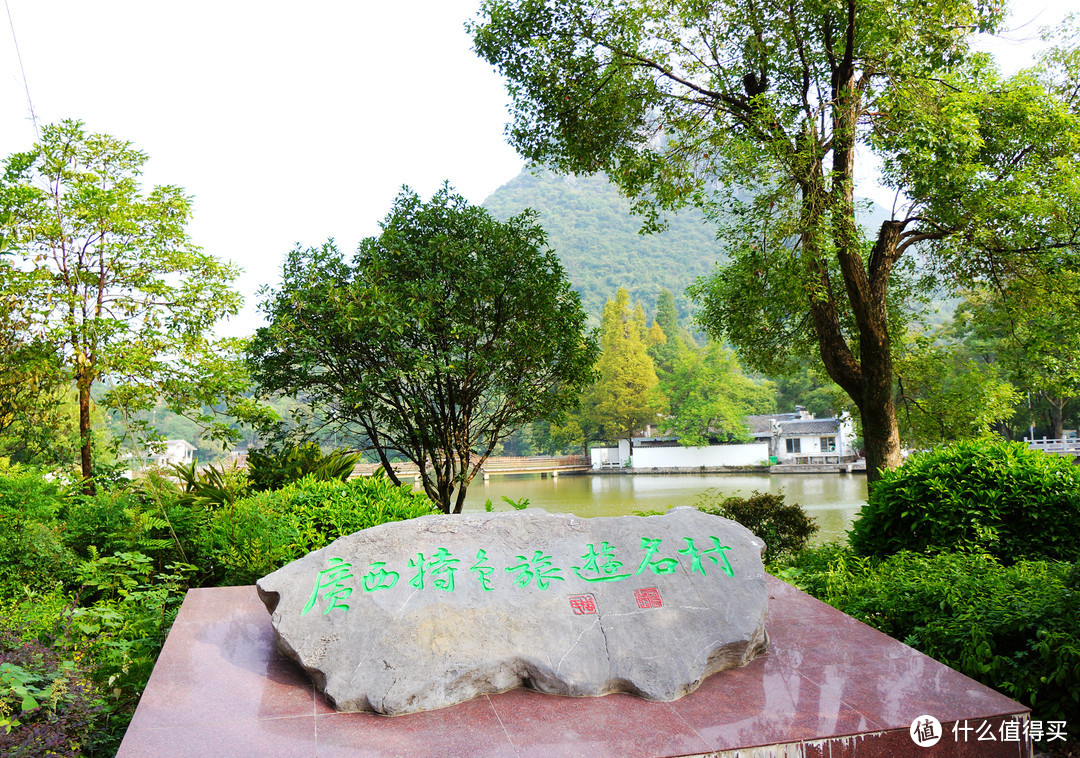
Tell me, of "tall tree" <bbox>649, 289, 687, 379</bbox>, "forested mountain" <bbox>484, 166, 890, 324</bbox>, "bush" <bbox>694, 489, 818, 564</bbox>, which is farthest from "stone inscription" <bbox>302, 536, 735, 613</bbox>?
"forested mountain" <bbox>484, 166, 890, 324</bbox>

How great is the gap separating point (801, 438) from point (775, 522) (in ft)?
78.9

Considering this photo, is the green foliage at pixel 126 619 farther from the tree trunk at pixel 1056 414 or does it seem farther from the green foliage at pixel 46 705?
the tree trunk at pixel 1056 414

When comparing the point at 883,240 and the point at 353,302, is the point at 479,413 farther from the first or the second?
the point at 883,240

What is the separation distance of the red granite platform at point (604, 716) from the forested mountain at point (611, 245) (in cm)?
5150

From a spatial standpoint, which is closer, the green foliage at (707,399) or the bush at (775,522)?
the bush at (775,522)

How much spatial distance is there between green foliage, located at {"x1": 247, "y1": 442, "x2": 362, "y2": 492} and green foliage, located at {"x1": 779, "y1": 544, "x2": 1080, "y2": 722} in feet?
13.3

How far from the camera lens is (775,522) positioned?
7.18 m

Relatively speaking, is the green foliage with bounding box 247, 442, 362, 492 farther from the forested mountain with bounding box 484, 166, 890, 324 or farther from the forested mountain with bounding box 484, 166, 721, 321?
the forested mountain with bounding box 484, 166, 721, 321

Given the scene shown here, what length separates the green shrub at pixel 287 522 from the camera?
14.6ft

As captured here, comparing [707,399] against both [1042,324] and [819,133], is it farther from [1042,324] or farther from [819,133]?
[819,133]

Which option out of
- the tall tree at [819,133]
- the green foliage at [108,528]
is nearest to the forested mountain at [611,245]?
the tall tree at [819,133]

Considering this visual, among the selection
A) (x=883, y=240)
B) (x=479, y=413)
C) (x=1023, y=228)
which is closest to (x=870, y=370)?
(x=883, y=240)

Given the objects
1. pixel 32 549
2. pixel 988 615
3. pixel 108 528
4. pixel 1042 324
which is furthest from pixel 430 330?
pixel 1042 324

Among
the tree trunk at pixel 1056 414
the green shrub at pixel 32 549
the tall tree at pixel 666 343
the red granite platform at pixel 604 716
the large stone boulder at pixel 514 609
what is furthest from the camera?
the tall tree at pixel 666 343
